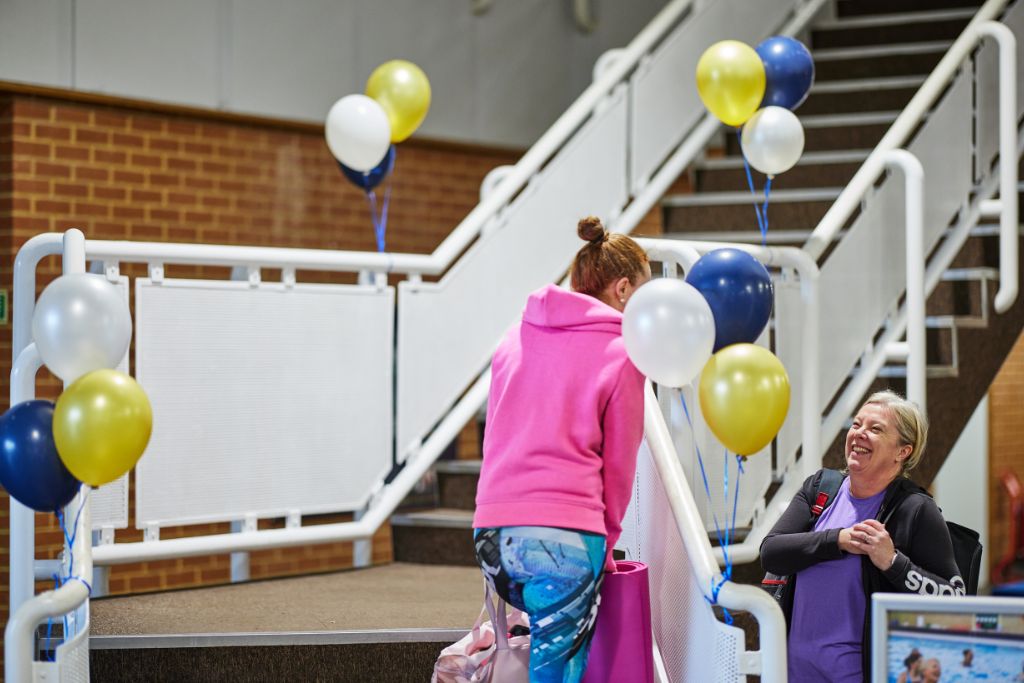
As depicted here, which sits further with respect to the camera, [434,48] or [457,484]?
[434,48]

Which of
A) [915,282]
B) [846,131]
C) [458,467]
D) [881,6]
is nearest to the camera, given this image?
[915,282]

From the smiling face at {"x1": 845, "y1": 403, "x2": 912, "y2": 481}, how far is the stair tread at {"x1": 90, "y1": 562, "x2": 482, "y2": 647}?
1213 mm

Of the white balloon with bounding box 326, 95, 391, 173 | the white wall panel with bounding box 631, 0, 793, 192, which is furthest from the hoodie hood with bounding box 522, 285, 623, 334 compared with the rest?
the white wall panel with bounding box 631, 0, 793, 192

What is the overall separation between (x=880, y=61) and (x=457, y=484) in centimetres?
307

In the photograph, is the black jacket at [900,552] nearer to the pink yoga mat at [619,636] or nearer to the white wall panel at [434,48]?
the pink yoga mat at [619,636]

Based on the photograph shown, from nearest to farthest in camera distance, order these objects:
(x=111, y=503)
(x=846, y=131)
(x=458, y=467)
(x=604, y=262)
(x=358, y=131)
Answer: (x=604, y=262) < (x=111, y=503) < (x=358, y=131) < (x=458, y=467) < (x=846, y=131)

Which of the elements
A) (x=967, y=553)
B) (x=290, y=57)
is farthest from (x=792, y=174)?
(x=967, y=553)

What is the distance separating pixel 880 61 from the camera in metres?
6.36

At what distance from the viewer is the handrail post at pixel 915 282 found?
438 cm

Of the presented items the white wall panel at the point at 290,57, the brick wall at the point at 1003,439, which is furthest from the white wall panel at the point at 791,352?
the brick wall at the point at 1003,439

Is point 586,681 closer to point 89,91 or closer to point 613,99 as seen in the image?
point 613,99

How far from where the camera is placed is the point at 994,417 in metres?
10.1

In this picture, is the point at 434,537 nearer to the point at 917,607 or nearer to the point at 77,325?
the point at 77,325

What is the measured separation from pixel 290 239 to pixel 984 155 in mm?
3071
